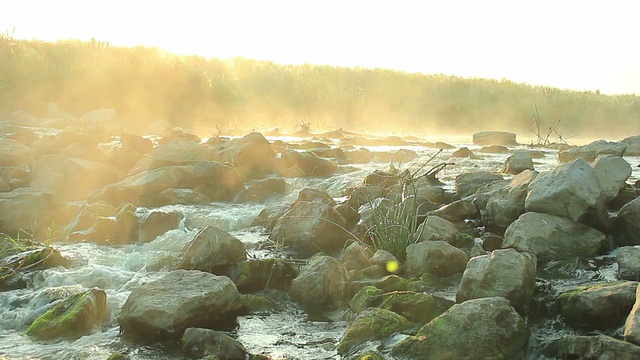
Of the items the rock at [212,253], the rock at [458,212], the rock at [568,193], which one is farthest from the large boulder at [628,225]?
the rock at [212,253]

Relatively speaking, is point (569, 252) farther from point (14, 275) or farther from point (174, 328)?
point (14, 275)

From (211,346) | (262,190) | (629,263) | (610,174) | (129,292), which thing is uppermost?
(610,174)

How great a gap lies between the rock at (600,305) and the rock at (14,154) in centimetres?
1075

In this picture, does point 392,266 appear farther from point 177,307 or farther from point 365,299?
point 177,307

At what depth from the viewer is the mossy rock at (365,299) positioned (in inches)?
197

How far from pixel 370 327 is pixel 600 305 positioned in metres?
1.79

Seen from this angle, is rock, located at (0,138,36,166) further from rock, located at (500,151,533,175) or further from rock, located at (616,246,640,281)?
rock, located at (616,246,640,281)

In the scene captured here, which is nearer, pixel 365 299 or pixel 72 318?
pixel 72 318

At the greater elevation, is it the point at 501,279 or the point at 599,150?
the point at 599,150

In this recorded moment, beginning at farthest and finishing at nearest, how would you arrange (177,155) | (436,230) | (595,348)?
1. (177,155)
2. (436,230)
3. (595,348)

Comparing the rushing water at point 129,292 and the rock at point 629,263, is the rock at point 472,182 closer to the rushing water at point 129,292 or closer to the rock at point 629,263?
the rushing water at point 129,292

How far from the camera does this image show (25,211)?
27.4 ft

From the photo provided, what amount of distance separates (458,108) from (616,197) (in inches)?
937

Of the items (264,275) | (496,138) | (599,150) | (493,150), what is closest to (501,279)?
(264,275)
